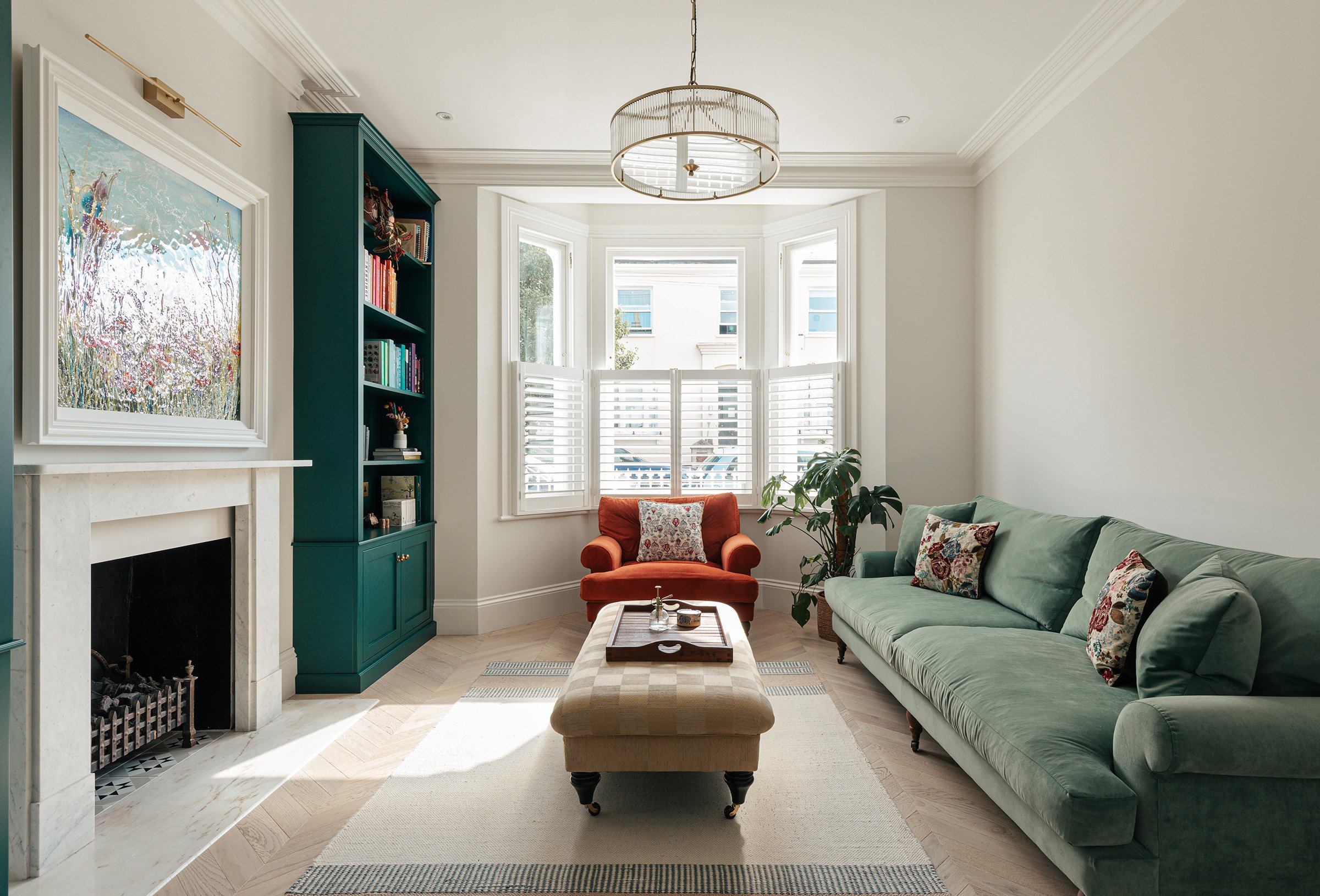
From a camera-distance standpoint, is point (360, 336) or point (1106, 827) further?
point (360, 336)

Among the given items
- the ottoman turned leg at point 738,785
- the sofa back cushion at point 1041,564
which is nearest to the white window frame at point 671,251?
the sofa back cushion at point 1041,564

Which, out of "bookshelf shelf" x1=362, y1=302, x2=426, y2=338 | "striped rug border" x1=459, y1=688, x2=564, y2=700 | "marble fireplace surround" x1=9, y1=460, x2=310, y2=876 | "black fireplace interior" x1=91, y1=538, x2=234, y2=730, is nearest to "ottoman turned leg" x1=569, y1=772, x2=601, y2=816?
"striped rug border" x1=459, y1=688, x2=564, y2=700

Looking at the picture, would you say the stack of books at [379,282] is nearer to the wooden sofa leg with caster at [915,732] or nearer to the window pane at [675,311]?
the window pane at [675,311]

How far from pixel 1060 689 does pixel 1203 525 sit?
3.68 feet

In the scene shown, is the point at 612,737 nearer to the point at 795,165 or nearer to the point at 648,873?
the point at 648,873

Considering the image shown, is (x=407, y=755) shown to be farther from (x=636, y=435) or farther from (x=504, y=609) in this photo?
(x=636, y=435)

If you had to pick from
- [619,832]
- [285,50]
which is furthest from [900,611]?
[285,50]

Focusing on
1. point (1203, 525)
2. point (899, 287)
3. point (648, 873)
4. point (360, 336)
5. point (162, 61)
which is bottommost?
point (648, 873)

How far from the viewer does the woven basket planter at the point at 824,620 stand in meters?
4.33

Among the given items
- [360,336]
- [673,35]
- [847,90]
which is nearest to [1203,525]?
[847,90]

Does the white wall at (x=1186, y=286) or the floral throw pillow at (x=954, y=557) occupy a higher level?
the white wall at (x=1186, y=286)

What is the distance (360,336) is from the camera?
11.5ft

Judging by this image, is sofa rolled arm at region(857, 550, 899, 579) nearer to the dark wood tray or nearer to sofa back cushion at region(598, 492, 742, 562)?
sofa back cushion at region(598, 492, 742, 562)

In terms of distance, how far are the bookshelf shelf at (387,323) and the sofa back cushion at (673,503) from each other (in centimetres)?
168
